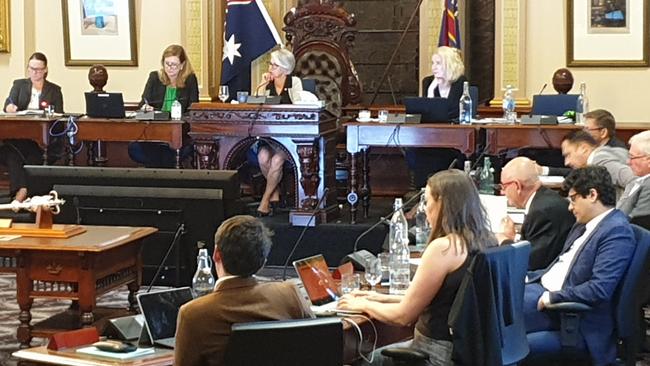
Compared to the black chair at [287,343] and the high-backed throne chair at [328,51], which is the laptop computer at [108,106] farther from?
the black chair at [287,343]

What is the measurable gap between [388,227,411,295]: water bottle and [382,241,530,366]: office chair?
1.65ft

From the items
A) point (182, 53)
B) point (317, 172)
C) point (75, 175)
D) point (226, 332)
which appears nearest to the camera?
point (226, 332)

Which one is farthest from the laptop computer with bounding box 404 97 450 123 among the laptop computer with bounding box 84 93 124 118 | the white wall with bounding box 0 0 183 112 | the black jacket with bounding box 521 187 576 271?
the white wall with bounding box 0 0 183 112

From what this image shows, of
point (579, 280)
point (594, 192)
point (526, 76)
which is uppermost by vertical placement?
point (526, 76)

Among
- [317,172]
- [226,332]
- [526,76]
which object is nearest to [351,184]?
[317,172]

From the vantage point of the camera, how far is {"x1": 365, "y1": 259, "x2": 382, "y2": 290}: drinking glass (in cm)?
471

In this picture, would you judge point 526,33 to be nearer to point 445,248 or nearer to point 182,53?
point 182,53

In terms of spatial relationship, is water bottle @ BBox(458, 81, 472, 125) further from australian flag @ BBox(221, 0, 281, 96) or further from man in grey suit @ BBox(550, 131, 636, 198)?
australian flag @ BBox(221, 0, 281, 96)

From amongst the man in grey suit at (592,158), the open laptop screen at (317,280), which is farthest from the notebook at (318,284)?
the man in grey suit at (592,158)

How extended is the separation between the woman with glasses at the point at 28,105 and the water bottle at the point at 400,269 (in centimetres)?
554

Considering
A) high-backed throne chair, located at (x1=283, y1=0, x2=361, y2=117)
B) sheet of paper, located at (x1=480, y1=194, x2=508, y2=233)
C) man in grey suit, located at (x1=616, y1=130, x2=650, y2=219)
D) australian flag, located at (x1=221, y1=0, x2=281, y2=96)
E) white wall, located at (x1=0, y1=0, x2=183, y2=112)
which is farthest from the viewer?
white wall, located at (x1=0, y1=0, x2=183, y2=112)

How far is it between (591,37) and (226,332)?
8024mm

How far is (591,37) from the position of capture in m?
10.9

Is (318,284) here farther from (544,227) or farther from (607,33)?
(607,33)
